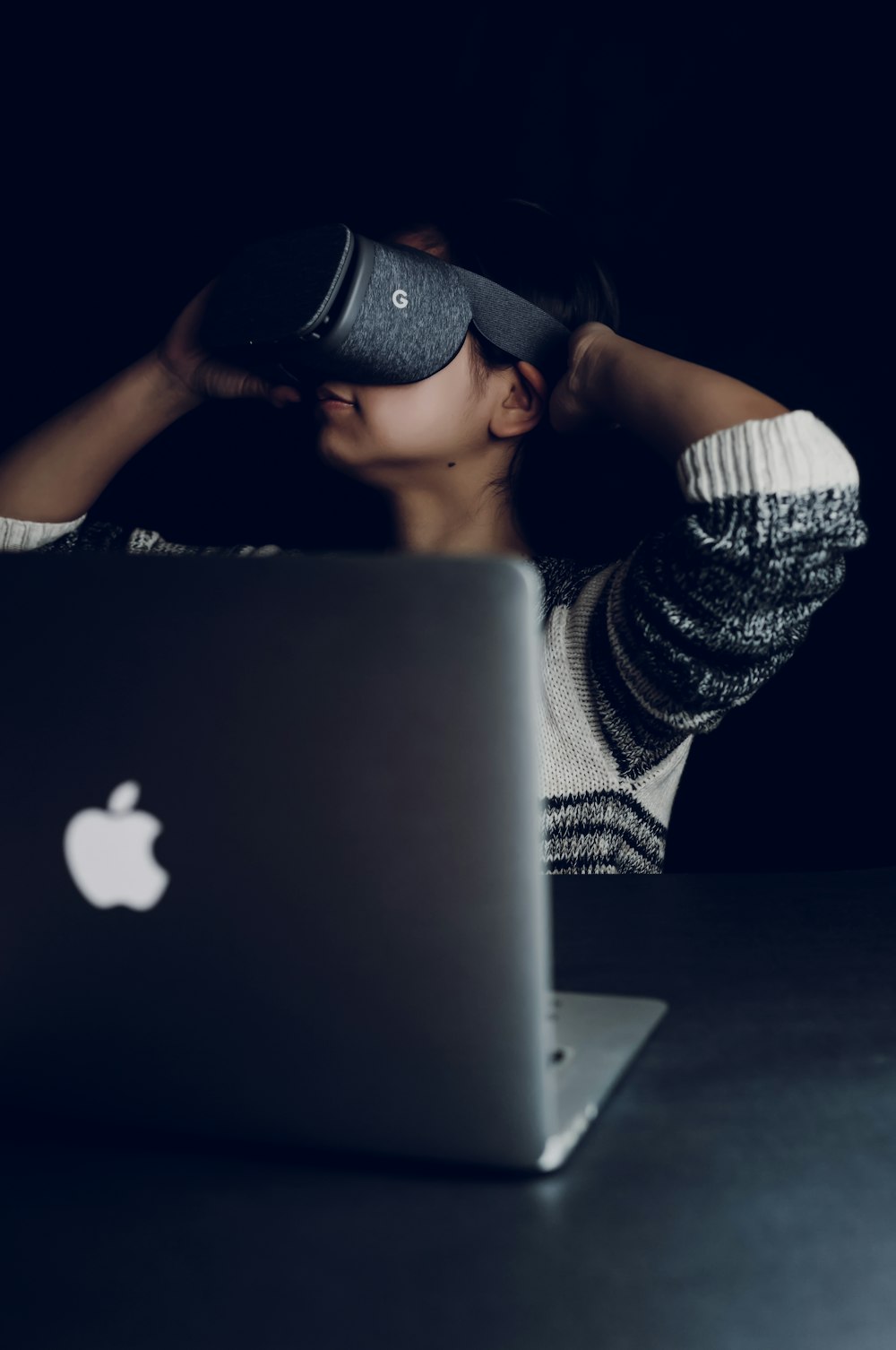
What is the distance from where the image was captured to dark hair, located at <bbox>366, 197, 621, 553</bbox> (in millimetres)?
1406

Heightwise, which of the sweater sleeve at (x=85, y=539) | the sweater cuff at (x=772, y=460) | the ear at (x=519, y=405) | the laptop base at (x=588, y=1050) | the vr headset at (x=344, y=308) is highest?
the vr headset at (x=344, y=308)

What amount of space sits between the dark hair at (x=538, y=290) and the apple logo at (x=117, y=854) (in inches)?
37.5

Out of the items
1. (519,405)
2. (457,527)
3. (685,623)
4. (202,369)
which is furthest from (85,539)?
(685,623)

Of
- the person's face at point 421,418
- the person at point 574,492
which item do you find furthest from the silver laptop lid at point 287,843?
the person's face at point 421,418

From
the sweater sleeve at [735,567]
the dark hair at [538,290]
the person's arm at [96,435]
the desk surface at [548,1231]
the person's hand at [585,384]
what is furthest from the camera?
the person's arm at [96,435]

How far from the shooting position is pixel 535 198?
164cm

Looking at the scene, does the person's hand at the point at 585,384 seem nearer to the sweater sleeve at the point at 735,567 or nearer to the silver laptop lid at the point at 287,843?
the sweater sleeve at the point at 735,567

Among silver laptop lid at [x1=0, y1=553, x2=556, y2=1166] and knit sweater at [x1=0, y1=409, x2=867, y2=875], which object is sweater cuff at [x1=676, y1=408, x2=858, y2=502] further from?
silver laptop lid at [x1=0, y1=553, x2=556, y2=1166]

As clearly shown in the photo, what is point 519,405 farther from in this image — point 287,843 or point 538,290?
point 287,843

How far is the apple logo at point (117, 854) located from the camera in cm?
54

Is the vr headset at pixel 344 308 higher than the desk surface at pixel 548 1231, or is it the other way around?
the vr headset at pixel 344 308

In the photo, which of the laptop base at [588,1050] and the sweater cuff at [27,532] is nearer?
the laptop base at [588,1050]

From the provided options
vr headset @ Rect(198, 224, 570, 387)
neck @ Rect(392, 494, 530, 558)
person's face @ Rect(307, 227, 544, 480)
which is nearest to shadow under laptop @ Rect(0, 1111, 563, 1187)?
vr headset @ Rect(198, 224, 570, 387)

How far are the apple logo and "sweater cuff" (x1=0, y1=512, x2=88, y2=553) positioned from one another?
1106 mm
